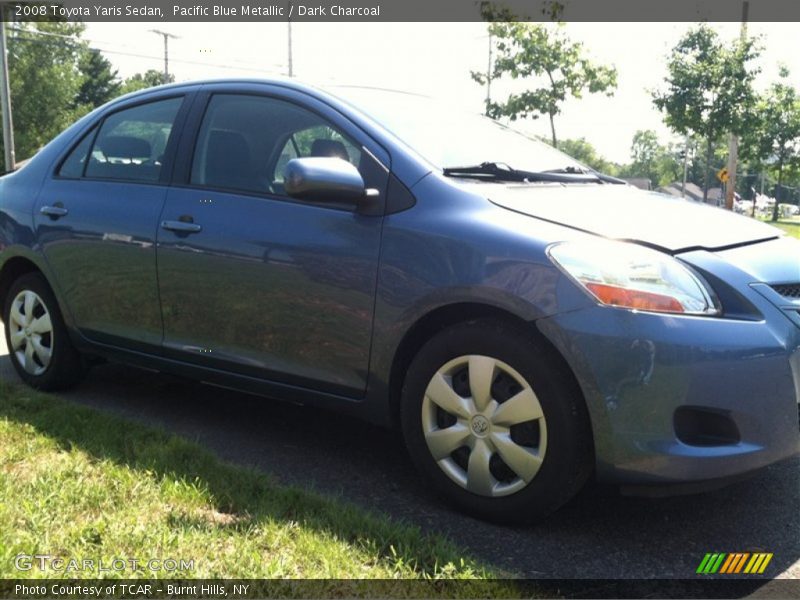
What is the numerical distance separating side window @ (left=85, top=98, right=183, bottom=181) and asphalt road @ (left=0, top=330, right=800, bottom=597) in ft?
4.07

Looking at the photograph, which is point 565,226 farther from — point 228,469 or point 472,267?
point 228,469

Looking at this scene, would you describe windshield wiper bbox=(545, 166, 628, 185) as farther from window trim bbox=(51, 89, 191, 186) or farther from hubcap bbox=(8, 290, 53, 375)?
hubcap bbox=(8, 290, 53, 375)

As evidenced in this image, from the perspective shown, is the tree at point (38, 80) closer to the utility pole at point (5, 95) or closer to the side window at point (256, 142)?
the utility pole at point (5, 95)

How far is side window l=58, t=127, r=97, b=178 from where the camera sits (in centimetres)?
438

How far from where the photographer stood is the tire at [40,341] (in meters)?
4.41

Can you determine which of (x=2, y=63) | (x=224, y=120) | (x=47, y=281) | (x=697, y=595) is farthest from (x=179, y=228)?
(x=2, y=63)

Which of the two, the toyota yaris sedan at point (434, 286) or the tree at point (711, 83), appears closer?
the toyota yaris sedan at point (434, 286)

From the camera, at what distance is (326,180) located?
3053mm

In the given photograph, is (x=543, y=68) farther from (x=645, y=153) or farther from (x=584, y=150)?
(x=645, y=153)

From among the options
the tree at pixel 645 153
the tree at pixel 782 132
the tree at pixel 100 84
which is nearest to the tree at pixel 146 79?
the tree at pixel 100 84

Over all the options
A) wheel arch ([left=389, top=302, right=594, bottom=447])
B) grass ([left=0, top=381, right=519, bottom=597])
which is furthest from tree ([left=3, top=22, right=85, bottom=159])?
wheel arch ([left=389, top=302, right=594, bottom=447])

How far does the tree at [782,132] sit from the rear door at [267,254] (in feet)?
110

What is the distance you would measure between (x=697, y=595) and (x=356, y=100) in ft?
7.68

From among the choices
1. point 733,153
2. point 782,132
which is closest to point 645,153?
point 782,132
